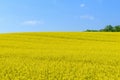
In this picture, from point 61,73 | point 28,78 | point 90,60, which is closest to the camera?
point 28,78

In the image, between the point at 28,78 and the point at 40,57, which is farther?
the point at 40,57

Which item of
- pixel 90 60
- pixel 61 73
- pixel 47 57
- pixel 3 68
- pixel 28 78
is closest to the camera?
pixel 28 78

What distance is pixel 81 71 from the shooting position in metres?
11.4

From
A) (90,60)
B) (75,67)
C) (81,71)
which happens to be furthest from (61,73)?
(90,60)

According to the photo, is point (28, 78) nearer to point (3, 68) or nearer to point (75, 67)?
point (3, 68)

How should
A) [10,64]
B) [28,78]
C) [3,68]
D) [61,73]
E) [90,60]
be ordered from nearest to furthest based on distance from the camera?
[28,78], [61,73], [3,68], [10,64], [90,60]

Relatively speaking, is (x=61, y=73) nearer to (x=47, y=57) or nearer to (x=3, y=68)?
(x=3, y=68)

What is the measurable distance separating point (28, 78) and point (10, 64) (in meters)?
2.85

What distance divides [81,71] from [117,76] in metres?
1.35

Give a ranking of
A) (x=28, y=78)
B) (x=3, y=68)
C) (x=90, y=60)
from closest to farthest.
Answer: (x=28, y=78) < (x=3, y=68) < (x=90, y=60)

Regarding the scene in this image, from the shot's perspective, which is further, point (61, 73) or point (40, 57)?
point (40, 57)

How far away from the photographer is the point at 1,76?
10289 millimetres

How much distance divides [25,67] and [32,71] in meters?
0.64

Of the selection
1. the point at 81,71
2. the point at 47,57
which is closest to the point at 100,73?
the point at 81,71
